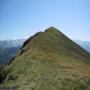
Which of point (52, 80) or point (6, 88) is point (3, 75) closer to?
point (6, 88)

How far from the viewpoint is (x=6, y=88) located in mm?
54438

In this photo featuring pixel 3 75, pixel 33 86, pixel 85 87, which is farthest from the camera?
pixel 3 75

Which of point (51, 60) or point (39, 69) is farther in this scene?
point (51, 60)

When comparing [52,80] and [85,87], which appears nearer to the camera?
[85,87]

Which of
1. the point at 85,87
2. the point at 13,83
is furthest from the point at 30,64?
the point at 85,87

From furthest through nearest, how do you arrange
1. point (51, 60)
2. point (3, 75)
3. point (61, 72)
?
point (3, 75) < point (51, 60) < point (61, 72)

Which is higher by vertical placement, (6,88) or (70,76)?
(70,76)

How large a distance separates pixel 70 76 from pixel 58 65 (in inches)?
517

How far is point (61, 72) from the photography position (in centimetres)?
5416

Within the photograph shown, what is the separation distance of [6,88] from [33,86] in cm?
1043

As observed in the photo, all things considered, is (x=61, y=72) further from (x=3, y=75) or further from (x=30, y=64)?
(x=3, y=75)

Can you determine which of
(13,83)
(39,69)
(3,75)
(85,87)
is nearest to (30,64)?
(39,69)

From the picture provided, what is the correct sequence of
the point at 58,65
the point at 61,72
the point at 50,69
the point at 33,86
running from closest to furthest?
the point at 33,86
the point at 61,72
the point at 50,69
the point at 58,65

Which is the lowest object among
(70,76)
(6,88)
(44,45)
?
(6,88)
